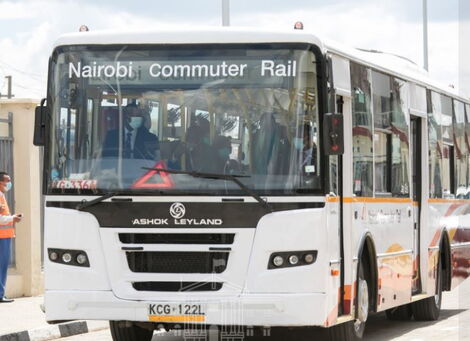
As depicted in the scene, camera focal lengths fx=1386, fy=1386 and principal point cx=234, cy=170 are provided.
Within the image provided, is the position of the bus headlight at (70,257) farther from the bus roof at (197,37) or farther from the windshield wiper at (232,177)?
the bus roof at (197,37)

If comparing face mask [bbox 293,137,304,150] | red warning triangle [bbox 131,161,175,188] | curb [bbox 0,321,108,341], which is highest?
face mask [bbox 293,137,304,150]

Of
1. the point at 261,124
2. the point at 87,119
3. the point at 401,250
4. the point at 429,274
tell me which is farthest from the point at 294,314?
the point at 429,274

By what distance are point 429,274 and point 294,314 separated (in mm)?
Answer: 5382

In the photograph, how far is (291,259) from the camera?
12188 millimetres

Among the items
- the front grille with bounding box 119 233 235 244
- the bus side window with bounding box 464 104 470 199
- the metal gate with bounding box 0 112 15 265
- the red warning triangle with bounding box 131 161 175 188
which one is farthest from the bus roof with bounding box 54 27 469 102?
the bus side window with bounding box 464 104 470 199

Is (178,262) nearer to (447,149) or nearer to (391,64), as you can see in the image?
(391,64)

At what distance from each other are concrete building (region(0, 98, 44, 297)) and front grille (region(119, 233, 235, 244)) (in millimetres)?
7985

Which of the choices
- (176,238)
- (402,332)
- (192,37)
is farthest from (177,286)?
(402,332)

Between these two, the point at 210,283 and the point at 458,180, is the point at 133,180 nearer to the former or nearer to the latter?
the point at 210,283

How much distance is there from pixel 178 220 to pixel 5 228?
7251 millimetres

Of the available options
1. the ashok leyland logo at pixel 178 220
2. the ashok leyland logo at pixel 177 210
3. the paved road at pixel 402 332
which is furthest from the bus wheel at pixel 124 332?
the ashok leyland logo at pixel 177 210

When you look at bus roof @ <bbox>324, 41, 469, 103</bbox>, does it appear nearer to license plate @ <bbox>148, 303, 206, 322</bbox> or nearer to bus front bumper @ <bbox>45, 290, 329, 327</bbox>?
bus front bumper @ <bbox>45, 290, 329, 327</bbox>

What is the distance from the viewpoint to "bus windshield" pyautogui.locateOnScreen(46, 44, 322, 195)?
12273 millimetres

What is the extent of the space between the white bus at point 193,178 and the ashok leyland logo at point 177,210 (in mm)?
15
